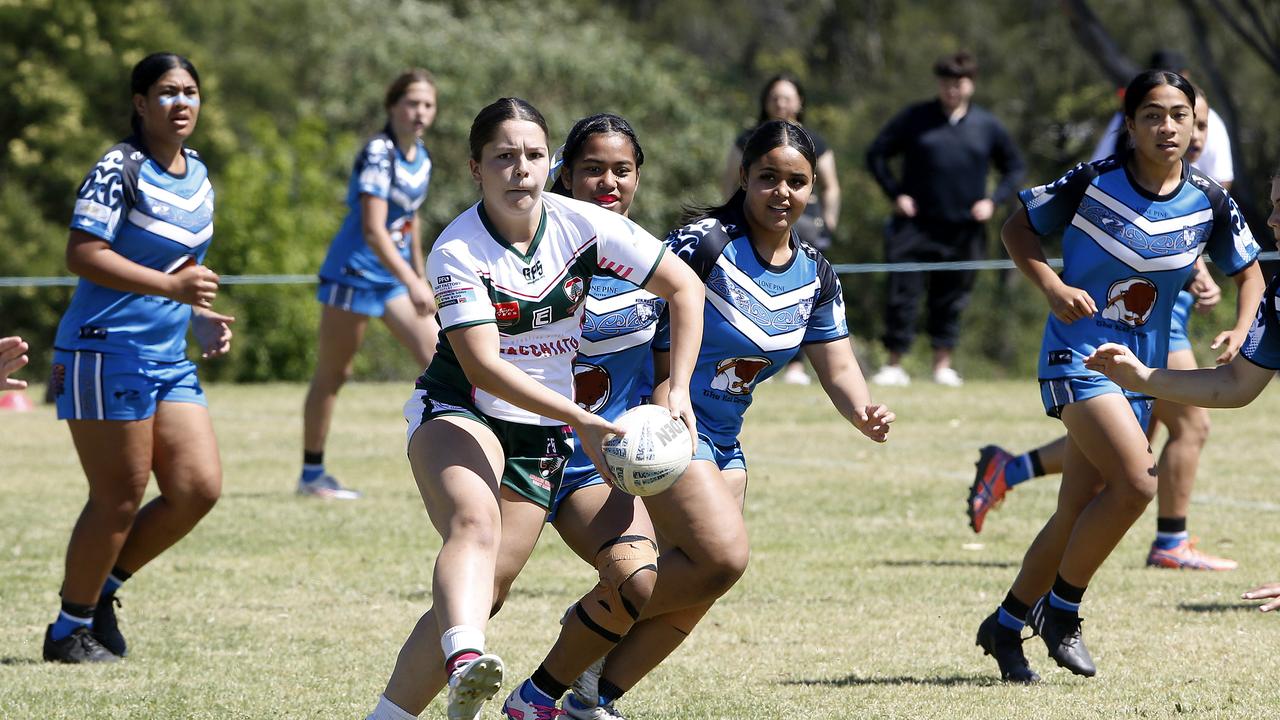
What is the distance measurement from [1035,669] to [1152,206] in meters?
1.67

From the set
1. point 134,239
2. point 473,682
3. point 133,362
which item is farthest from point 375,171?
point 473,682

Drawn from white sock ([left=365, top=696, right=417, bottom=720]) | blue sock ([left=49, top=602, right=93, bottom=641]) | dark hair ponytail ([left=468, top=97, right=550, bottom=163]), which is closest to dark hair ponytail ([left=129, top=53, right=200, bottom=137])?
blue sock ([left=49, top=602, right=93, bottom=641])

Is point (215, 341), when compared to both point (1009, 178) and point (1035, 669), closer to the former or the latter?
point (1035, 669)

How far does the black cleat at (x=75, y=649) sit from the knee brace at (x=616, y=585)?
2068 mm

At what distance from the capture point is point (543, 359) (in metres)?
4.51

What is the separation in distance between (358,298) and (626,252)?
5.27 meters

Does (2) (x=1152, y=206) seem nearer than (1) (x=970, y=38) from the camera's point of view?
A: Yes

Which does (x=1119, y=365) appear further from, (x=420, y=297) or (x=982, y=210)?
(x=982, y=210)

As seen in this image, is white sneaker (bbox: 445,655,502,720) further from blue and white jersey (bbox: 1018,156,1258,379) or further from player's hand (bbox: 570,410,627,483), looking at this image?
blue and white jersey (bbox: 1018,156,1258,379)

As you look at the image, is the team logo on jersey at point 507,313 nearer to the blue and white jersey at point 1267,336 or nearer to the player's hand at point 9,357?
the player's hand at point 9,357

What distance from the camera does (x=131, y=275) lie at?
5547 mm

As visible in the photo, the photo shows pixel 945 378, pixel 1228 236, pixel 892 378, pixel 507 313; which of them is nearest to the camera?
pixel 507 313

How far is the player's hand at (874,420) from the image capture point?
4.91 metres

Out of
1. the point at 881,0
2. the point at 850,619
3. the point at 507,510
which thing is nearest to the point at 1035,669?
the point at 850,619
